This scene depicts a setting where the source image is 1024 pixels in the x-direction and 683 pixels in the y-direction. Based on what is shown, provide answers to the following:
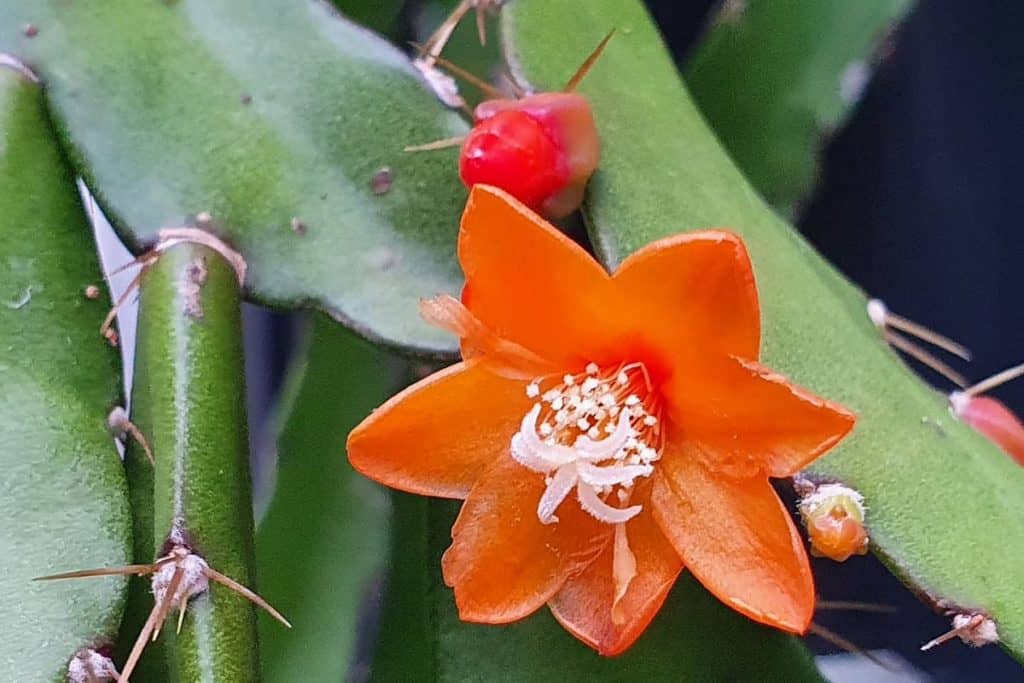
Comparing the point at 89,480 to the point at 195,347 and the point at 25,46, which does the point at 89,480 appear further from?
the point at 25,46

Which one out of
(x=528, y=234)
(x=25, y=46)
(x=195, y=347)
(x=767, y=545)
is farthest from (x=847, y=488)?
(x=25, y=46)

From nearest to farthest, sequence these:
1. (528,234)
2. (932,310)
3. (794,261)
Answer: (528,234) < (794,261) < (932,310)

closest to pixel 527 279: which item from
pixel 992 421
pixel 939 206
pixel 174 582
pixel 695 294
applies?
pixel 695 294

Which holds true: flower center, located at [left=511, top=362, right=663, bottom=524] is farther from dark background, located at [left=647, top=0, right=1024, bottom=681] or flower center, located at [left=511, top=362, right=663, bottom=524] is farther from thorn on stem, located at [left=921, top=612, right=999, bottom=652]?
dark background, located at [left=647, top=0, right=1024, bottom=681]

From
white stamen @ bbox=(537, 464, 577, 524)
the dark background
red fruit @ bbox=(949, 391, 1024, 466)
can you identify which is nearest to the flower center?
white stamen @ bbox=(537, 464, 577, 524)

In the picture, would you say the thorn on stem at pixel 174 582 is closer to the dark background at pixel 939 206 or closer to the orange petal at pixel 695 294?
the orange petal at pixel 695 294

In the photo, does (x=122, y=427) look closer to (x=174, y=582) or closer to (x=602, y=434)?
(x=174, y=582)
